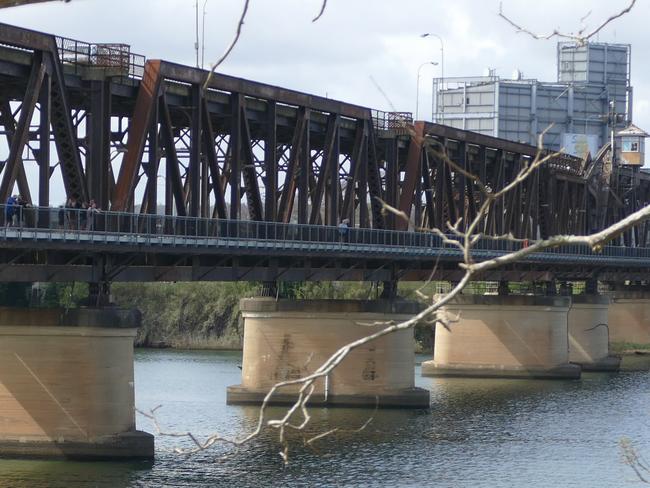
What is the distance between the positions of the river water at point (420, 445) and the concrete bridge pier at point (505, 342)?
6037 millimetres

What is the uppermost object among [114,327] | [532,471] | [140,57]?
[140,57]

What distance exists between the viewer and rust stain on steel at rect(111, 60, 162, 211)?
55.0 metres

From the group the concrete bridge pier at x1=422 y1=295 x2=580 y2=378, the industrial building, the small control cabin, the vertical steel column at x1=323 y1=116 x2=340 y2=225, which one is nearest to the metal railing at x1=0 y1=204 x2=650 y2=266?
the vertical steel column at x1=323 y1=116 x2=340 y2=225

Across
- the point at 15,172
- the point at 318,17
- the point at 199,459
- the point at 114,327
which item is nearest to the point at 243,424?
the point at 199,459

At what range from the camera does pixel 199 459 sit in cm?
5228

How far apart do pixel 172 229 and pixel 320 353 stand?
1420 cm

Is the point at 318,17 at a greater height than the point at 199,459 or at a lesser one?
greater

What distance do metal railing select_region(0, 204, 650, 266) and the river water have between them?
25.1ft

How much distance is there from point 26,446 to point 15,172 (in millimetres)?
9009

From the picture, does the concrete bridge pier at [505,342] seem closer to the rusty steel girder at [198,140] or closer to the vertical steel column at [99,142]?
the rusty steel girder at [198,140]

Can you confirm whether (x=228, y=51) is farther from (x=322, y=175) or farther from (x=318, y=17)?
(x=322, y=175)

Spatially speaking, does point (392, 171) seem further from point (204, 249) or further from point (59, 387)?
point (59, 387)

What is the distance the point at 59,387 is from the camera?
47.9 m

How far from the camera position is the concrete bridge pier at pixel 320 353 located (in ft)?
232
